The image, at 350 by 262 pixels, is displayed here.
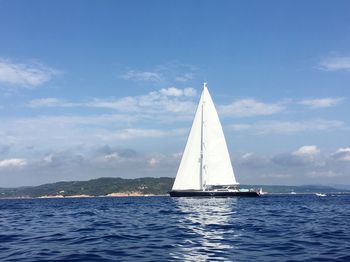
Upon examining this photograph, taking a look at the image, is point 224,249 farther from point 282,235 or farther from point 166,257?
point 282,235

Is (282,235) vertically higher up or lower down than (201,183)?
lower down

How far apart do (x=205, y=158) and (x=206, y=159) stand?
1.10 ft

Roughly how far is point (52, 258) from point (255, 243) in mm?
9799

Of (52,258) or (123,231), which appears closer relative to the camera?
(52,258)

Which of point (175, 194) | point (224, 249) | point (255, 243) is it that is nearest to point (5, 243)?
point (224, 249)

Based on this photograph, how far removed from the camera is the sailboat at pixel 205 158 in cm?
9756

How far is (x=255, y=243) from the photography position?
20828mm

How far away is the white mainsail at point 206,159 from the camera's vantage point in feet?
320

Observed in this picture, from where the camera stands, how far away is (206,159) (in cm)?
9812

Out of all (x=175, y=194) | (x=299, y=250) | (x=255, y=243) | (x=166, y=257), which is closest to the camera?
(x=166, y=257)

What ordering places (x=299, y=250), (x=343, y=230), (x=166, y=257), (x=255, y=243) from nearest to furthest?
(x=166, y=257) < (x=299, y=250) < (x=255, y=243) < (x=343, y=230)

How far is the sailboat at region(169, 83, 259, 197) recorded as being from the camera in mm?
97562

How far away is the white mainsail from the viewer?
320 ft

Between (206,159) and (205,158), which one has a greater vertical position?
(205,158)
